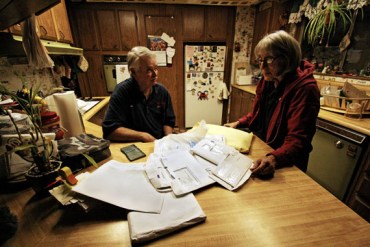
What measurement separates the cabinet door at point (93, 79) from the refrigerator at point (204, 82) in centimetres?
154

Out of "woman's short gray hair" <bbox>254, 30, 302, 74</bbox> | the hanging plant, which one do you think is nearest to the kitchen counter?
"woman's short gray hair" <bbox>254, 30, 302, 74</bbox>

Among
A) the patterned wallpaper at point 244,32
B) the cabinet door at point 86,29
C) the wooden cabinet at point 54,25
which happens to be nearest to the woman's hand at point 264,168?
the wooden cabinet at point 54,25

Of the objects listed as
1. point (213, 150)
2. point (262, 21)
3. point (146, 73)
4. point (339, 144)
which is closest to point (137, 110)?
point (146, 73)

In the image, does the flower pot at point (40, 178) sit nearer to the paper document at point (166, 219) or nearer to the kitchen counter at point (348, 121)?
the paper document at point (166, 219)

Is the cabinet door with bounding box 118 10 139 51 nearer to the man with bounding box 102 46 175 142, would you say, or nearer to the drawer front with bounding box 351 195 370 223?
the man with bounding box 102 46 175 142

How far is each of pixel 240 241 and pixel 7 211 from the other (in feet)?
2.23

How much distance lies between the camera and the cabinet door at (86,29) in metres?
2.91

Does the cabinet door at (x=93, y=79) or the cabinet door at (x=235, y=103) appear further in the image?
the cabinet door at (x=235, y=103)

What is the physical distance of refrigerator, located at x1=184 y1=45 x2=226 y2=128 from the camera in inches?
132

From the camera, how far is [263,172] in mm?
796

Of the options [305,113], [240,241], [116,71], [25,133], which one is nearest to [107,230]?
[240,241]

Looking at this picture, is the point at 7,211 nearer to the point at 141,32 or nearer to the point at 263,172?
the point at 263,172

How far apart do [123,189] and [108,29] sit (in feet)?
10.4

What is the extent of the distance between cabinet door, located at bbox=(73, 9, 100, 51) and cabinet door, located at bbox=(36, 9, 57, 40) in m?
1.05
